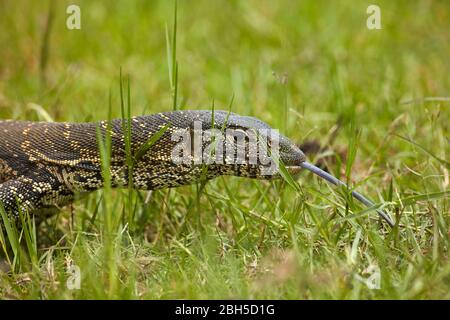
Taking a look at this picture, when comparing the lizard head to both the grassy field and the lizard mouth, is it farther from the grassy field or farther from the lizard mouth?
the grassy field

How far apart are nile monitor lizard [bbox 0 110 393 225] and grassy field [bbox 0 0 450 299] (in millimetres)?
179

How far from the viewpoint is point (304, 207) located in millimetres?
4012

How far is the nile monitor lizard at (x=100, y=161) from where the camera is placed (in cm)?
417

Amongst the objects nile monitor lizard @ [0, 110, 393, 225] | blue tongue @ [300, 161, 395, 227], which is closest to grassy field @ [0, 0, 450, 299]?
blue tongue @ [300, 161, 395, 227]

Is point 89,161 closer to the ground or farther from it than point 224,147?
closer to the ground

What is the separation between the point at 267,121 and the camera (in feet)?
19.4

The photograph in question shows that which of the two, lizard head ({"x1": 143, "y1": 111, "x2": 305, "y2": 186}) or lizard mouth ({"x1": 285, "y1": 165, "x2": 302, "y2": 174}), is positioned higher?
lizard head ({"x1": 143, "y1": 111, "x2": 305, "y2": 186})

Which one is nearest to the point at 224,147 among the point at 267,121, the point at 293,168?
the point at 293,168

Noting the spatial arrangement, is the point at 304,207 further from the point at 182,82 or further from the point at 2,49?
the point at 2,49

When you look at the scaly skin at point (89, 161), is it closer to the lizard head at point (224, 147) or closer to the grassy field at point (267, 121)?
the lizard head at point (224, 147)

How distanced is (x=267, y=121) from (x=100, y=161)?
201 cm

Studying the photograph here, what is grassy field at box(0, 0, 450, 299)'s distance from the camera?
11.8 feet

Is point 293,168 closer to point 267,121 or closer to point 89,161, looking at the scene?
point 89,161
